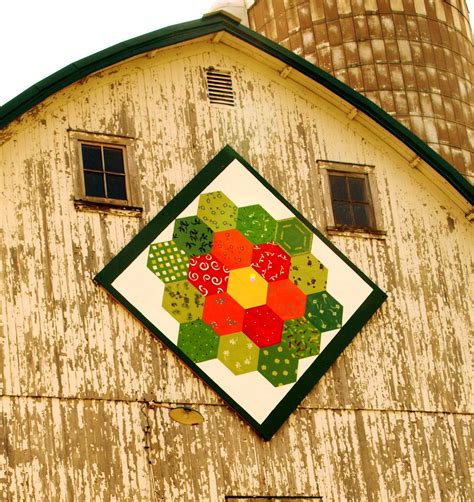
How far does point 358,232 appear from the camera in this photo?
16.4m

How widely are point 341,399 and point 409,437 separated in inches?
39.0

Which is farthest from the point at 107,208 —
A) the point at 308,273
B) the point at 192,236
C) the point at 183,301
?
the point at 308,273

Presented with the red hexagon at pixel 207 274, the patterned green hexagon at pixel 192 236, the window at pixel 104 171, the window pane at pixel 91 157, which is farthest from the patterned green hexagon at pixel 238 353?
the window pane at pixel 91 157

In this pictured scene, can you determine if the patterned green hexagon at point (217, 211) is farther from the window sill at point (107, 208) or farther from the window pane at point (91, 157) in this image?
the window pane at point (91, 157)

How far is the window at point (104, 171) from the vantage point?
15.1 metres

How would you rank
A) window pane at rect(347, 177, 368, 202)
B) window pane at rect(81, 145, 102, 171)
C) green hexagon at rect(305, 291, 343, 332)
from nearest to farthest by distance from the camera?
window pane at rect(81, 145, 102, 171) → green hexagon at rect(305, 291, 343, 332) → window pane at rect(347, 177, 368, 202)

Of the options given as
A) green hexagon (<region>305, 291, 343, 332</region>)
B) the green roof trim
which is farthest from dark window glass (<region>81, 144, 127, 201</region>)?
green hexagon (<region>305, 291, 343, 332</region>)

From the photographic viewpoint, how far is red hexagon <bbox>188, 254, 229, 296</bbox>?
15156 mm

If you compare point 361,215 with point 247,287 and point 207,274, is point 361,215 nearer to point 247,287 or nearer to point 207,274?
point 247,287

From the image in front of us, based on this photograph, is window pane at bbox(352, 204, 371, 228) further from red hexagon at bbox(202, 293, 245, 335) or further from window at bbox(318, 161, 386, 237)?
red hexagon at bbox(202, 293, 245, 335)

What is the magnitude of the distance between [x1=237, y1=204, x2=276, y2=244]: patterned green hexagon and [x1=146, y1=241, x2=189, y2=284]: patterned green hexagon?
0.90m

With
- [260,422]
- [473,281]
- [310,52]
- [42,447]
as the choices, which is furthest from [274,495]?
[310,52]

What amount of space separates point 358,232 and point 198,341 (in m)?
2.78

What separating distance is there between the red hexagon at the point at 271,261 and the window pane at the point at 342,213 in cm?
102
